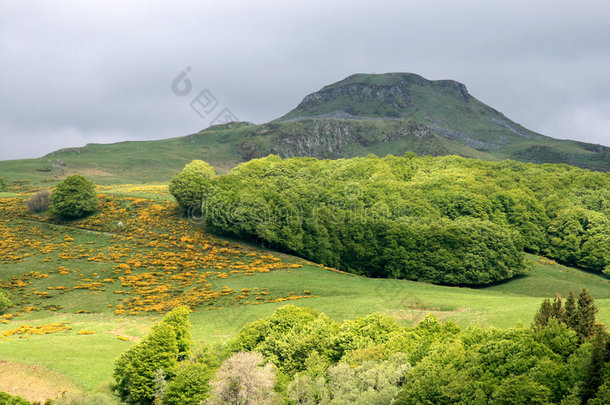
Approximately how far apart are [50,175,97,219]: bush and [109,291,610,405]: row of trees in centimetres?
6026

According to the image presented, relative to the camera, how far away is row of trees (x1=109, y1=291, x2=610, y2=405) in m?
29.4

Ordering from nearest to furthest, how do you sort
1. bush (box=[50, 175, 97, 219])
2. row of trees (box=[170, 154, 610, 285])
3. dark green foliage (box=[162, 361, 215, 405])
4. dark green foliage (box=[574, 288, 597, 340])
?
dark green foliage (box=[574, 288, 597, 340]) → dark green foliage (box=[162, 361, 215, 405]) → row of trees (box=[170, 154, 610, 285]) → bush (box=[50, 175, 97, 219])

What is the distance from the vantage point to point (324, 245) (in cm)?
9012

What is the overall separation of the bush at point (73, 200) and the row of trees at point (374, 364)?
60259 mm

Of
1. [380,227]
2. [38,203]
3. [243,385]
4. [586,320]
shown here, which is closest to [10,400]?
[243,385]

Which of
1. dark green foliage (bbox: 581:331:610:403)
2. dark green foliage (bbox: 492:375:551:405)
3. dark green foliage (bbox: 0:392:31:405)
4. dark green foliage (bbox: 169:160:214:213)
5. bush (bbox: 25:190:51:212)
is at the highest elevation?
dark green foliage (bbox: 169:160:214:213)

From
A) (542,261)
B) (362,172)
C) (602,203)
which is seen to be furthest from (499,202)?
(362,172)

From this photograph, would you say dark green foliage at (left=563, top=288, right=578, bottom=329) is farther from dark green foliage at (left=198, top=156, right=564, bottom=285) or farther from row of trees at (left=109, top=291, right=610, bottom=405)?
dark green foliage at (left=198, top=156, right=564, bottom=285)

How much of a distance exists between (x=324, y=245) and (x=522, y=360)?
60.5 metres

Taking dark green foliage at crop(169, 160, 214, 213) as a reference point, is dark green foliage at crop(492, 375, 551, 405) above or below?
below

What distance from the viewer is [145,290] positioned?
67.2 m

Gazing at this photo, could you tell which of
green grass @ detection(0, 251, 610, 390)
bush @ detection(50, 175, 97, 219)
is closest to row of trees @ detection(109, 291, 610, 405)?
green grass @ detection(0, 251, 610, 390)

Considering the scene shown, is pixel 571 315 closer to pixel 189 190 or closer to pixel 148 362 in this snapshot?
pixel 148 362

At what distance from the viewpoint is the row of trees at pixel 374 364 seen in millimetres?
29422
